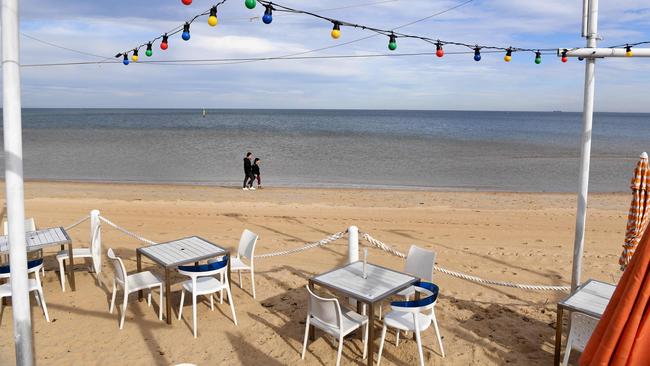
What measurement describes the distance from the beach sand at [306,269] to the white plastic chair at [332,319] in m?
0.42

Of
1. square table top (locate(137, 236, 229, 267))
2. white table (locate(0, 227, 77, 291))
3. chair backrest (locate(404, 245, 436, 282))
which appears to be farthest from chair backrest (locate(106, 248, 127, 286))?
chair backrest (locate(404, 245, 436, 282))

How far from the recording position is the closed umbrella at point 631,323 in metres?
2.30

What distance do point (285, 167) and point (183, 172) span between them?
17.5 ft

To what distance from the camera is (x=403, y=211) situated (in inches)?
476

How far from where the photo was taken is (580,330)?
4.04m

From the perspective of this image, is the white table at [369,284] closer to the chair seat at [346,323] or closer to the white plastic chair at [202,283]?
the chair seat at [346,323]

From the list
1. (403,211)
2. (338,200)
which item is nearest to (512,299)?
(403,211)

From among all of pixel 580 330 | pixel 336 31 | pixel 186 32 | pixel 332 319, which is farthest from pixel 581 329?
pixel 186 32

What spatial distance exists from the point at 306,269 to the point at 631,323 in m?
5.34

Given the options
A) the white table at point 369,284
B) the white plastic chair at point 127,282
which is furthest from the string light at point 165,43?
the white table at point 369,284

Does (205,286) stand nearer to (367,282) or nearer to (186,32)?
(367,282)

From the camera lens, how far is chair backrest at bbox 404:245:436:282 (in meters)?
5.40

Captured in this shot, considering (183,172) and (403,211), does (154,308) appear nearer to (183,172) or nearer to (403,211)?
(403,211)

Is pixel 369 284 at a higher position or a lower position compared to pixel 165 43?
lower
